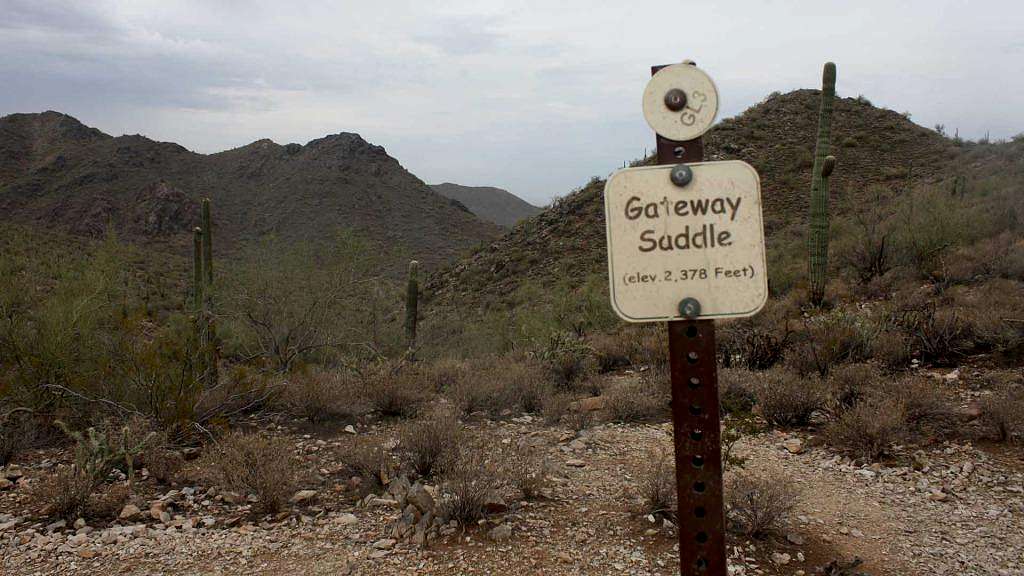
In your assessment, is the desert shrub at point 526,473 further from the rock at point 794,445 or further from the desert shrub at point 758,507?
the rock at point 794,445

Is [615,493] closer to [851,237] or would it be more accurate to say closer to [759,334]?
[759,334]

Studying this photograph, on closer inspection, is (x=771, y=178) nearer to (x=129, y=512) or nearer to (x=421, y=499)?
(x=421, y=499)

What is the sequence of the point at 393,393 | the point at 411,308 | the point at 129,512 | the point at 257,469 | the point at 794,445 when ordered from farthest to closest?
1. the point at 411,308
2. the point at 393,393
3. the point at 794,445
4. the point at 257,469
5. the point at 129,512

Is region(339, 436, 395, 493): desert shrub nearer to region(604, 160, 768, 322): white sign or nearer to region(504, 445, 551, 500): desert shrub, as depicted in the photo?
region(504, 445, 551, 500): desert shrub

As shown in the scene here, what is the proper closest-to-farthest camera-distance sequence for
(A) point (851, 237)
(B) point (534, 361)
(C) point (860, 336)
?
(C) point (860, 336) → (B) point (534, 361) → (A) point (851, 237)

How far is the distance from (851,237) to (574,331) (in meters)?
7.39

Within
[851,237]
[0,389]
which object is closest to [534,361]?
[0,389]

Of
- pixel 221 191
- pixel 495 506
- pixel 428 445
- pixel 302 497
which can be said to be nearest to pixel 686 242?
pixel 495 506

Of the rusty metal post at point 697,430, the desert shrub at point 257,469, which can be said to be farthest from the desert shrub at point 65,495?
the rusty metal post at point 697,430

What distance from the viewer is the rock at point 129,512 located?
468cm

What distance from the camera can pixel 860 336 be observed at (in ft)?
26.7

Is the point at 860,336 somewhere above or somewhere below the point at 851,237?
below

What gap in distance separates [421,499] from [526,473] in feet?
2.68

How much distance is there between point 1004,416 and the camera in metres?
5.70
